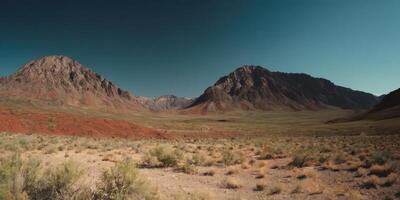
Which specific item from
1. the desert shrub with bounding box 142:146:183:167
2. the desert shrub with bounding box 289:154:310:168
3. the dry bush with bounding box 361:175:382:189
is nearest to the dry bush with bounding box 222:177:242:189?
the dry bush with bounding box 361:175:382:189

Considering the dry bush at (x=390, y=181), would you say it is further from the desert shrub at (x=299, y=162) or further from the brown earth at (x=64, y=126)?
the brown earth at (x=64, y=126)

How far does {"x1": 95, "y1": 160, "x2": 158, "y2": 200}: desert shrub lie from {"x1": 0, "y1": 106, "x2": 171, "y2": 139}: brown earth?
35.7m

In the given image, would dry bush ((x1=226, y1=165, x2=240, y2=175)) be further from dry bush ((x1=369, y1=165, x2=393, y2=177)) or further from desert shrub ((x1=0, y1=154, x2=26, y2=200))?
desert shrub ((x1=0, y1=154, x2=26, y2=200))

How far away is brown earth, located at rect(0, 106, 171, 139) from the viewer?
40.6m

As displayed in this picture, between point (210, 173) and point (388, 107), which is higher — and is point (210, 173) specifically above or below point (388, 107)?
below

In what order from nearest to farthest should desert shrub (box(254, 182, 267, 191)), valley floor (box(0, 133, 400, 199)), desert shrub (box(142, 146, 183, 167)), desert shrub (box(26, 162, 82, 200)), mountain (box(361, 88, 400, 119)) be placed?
desert shrub (box(26, 162, 82, 200)) < valley floor (box(0, 133, 400, 199)) < desert shrub (box(254, 182, 267, 191)) < desert shrub (box(142, 146, 183, 167)) < mountain (box(361, 88, 400, 119))

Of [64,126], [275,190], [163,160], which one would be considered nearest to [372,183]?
[275,190]

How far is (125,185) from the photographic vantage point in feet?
25.2

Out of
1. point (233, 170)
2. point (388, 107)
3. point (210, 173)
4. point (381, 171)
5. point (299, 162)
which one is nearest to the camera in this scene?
point (381, 171)

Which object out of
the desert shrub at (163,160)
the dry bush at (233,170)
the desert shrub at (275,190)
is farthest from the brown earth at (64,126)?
the desert shrub at (275,190)

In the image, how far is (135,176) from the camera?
8.02 meters

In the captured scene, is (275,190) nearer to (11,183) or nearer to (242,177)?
(242,177)

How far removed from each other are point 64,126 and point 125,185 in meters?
41.9

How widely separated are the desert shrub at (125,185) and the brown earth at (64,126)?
1407 inches
